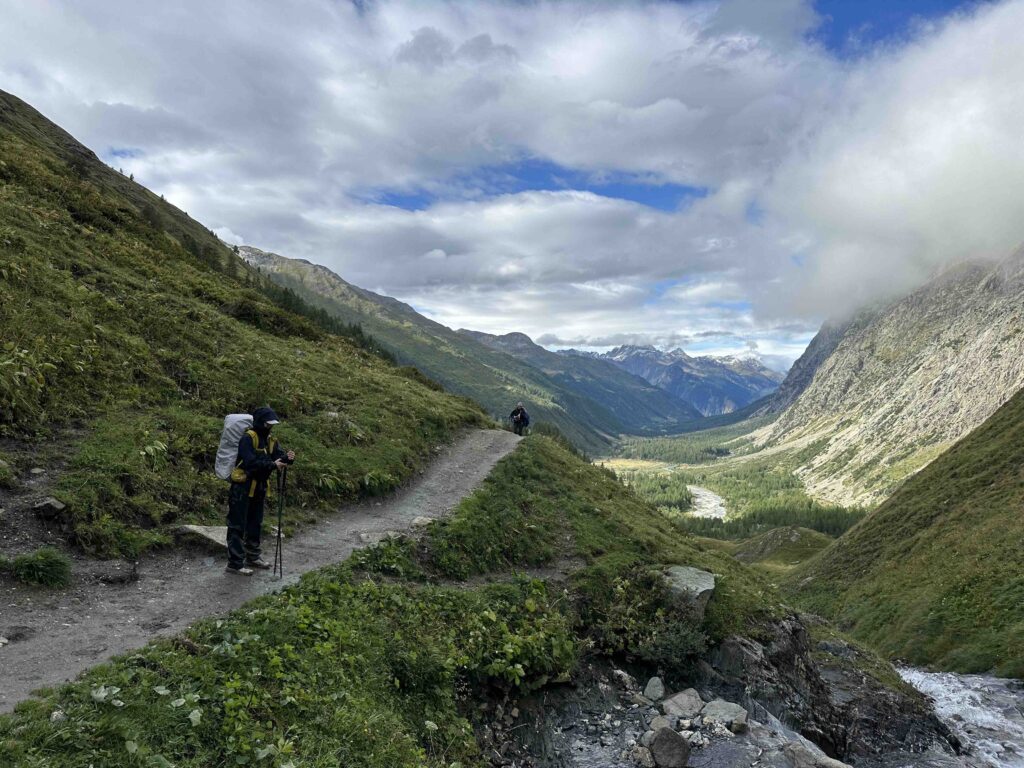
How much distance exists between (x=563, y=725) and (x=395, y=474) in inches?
532

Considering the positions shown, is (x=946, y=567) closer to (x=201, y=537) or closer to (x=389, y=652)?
(x=389, y=652)

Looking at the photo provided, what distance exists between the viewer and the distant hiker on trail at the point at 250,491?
1413 centimetres

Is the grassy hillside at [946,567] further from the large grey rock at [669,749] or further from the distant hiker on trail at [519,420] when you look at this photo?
the large grey rock at [669,749]

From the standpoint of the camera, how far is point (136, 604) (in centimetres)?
1187

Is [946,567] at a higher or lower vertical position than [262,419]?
lower

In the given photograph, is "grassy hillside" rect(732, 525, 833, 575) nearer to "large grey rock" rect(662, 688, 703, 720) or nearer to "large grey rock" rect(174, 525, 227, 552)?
"large grey rock" rect(662, 688, 703, 720)

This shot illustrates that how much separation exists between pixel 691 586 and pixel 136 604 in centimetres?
1651

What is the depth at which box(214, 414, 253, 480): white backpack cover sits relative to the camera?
563 inches

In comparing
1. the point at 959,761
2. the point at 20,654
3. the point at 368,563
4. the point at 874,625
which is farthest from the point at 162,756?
the point at 874,625

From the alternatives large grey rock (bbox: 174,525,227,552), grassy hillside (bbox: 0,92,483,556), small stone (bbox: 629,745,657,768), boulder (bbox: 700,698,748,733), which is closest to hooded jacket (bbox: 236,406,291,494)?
large grey rock (bbox: 174,525,227,552)

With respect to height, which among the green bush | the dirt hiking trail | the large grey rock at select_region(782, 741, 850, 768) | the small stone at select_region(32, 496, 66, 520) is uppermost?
the small stone at select_region(32, 496, 66, 520)

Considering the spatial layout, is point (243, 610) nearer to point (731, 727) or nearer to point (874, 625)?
point (731, 727)

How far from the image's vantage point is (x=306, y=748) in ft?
28.2

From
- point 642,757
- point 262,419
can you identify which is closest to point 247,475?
point 262,419
